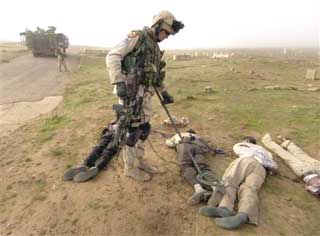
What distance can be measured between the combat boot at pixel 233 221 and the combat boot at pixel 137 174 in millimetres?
1261

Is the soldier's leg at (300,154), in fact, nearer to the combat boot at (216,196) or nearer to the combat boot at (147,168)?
the combat boot at (216,196)

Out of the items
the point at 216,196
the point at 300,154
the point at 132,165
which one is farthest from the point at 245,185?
the point at 300,154

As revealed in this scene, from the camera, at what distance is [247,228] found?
362cm

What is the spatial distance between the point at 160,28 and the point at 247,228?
98.4 inches

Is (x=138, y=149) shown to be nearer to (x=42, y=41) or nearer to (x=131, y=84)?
(x=131, y=84)

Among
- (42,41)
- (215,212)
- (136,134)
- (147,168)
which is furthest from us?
(42,41)

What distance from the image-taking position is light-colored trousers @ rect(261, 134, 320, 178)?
5061 millimetres

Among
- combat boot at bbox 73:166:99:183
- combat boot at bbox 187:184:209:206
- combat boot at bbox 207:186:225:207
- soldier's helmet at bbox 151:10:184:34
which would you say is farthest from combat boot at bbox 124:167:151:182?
soldier's helmet at bbox 151:10:184:34

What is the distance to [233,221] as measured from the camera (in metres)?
3.55

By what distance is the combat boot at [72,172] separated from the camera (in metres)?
4.54

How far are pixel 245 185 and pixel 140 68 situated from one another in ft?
6.34

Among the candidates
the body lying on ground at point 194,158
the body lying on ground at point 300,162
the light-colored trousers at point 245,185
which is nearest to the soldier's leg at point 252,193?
the light-colored trousers at point 245,185

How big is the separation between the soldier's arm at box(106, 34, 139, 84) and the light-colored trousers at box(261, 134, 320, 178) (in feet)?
10.1

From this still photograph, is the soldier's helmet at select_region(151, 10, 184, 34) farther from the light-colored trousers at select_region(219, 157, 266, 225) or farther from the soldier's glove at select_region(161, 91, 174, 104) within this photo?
the light-colored trousers at select_region(219, 157, 266, 225)
